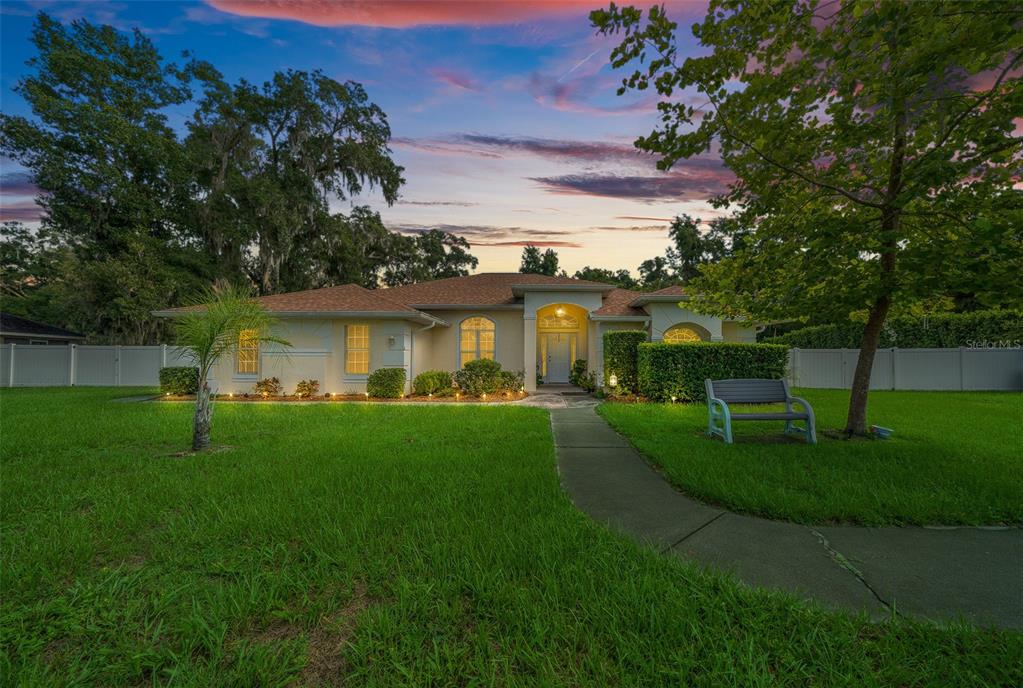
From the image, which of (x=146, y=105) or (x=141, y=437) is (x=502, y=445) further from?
(x=146, y=105)

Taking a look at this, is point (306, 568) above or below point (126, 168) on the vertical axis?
below

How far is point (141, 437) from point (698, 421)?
1013cm

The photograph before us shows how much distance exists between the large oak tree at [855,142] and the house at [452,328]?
6098 mm

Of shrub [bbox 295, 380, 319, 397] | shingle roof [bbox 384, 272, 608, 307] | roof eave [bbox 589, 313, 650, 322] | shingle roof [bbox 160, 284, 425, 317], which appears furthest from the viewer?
shingle roof [bbox 384, 272, 608, 307]

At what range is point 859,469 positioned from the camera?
4867 millimetres

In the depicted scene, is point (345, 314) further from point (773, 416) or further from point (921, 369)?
point (921, 369)

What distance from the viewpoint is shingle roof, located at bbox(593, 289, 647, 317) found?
50.7ft

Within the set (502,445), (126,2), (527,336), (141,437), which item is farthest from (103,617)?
(527,336)

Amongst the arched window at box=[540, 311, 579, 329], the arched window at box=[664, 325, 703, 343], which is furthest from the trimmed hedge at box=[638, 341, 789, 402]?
the arched window at box=[540, 311, 579, 329]

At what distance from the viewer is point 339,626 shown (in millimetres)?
2219

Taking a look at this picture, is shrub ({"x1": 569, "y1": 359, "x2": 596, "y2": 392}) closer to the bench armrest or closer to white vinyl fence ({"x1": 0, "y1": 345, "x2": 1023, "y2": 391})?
white vinyl fence ({"x1": 0, "y1": 345, "x2": 1023, "y2": 391})

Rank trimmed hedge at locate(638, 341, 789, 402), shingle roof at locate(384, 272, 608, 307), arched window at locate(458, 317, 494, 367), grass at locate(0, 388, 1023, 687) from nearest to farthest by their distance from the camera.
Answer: grass at locate(0, 388, 1023, 687) → trimmed hedge at locate(638, 341, 789, 402) → shingle roof at locate(384, 272, 608, 307) → arched window at locate(458, 317, 494, 367)

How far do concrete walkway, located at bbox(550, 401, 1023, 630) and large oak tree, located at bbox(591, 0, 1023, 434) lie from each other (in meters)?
2.82

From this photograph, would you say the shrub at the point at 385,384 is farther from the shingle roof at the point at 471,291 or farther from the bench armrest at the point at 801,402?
the bench armrest at the point at 801,402
